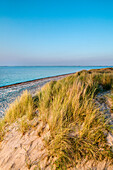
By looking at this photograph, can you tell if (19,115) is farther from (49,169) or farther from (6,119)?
(49,169)

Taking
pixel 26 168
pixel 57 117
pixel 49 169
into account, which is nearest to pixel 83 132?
pixel 57 117

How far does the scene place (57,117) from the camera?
2.36m

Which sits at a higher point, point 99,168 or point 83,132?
point 83,132

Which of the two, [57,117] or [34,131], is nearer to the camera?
[57,117]

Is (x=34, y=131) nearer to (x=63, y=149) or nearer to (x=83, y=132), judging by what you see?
(x=63, y=149)

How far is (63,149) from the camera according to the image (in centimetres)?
179

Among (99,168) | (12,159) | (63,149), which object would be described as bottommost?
(12,159)

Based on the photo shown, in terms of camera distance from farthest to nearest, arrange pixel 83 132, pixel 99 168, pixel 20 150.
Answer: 1. pixel 20 150
2. pixel 83 132
3. pixel 99 168

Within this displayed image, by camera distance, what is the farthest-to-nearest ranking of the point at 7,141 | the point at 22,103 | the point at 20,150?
the point at 22,103
the point at 7,141
the point at 20,150

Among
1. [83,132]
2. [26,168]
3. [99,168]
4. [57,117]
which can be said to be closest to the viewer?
[99,168]

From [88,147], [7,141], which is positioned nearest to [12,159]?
[7,141]

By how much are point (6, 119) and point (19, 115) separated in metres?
0.50

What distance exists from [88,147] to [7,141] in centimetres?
200

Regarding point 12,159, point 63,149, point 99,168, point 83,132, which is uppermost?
point 83,132
